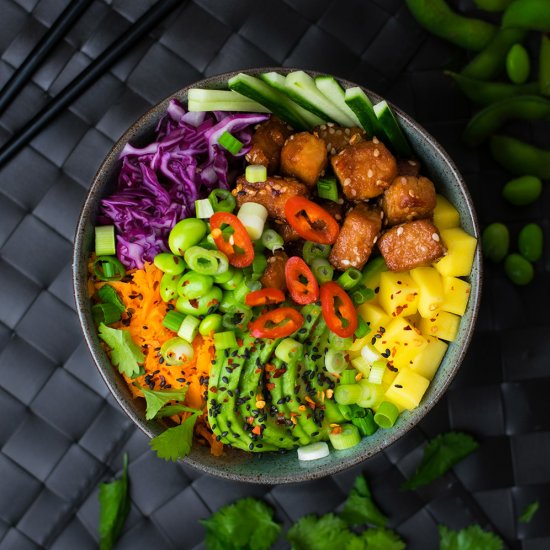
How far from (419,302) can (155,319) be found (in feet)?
3.33

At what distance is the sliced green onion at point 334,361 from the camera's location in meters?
2.65

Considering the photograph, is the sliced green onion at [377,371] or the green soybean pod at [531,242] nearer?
the sliced green onion at [377,371]

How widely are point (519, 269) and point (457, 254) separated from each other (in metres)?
0.67

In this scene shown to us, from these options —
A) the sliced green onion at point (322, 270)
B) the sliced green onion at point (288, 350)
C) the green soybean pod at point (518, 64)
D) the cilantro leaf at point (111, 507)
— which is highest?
the green soybean pod at point (518, 64)

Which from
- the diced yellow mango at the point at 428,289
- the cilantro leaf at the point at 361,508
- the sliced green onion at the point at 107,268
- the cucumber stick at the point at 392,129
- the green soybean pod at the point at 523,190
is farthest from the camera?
the cilantro leaf at the point at 361,508

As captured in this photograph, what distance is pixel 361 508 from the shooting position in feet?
10.3

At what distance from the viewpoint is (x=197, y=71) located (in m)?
3.10

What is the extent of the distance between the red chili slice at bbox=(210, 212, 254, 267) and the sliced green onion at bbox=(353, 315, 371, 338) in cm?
47

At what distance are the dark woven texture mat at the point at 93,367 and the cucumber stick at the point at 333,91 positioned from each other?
54 cm

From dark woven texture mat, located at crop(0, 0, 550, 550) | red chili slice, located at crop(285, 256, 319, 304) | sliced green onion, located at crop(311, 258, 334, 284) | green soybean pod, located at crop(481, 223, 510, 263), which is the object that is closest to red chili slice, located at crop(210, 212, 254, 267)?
red chili slice, located at crop(285, 256, 319, 304)

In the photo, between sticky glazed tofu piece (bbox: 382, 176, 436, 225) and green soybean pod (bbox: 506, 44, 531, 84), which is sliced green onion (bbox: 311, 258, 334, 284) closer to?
sticky glazed tofu piece (bbox: 382, 176, 436, 225)

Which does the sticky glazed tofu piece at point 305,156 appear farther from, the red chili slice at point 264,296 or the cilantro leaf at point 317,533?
the cilantro leaf at point 317,533

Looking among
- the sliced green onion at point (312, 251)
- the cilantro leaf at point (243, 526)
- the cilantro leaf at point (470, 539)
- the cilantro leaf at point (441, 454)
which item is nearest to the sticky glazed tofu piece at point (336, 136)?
the sliced green onion at point (312, 251)

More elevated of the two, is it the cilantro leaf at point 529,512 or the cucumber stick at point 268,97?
the cucumber stick at point 268,97
